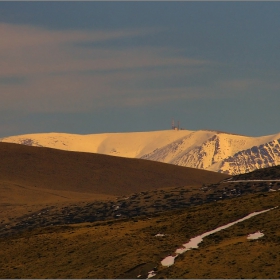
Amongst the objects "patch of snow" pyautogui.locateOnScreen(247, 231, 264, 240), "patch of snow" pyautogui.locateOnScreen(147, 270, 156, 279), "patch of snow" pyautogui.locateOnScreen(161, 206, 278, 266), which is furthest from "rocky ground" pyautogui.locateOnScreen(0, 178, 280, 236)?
"patch of snow" pyautogui.locateOnScreen(147, 270, 156, 279)

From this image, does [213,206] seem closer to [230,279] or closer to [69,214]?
[230,279]

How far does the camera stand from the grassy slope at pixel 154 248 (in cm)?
7581

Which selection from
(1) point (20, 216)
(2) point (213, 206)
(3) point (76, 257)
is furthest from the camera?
(1) point (20, 216)

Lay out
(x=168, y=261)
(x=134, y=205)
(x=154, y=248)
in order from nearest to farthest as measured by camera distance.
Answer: (x=168, y=261) → (x=154, y=248) → (x=134, y=205)

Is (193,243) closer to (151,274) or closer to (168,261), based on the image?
(168,261)

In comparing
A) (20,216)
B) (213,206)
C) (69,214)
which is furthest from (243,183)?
(213,206)

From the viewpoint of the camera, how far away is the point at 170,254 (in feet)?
273

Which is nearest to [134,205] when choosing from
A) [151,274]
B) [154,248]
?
[154,248]

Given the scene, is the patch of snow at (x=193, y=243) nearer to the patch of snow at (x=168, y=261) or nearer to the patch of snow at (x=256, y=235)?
the patch of snow at (x=168, y=261)

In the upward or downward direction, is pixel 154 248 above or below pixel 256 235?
below

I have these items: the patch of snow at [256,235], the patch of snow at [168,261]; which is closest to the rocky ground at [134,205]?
the patch of snow at [256,235]

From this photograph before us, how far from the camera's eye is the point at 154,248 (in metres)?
86.6

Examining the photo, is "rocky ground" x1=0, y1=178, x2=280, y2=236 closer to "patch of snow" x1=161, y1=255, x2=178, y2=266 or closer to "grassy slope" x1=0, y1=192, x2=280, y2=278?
"grassy slope" x1=0, y1=192, x2=280, y2=278

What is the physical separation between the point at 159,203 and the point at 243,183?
1412 cm
